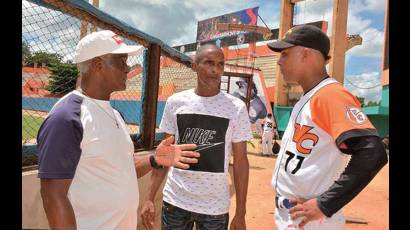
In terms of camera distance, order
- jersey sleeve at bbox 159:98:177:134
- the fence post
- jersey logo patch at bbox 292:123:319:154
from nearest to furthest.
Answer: jersey logo patch at bbox 292:123:319:154, jersey sleeve at bbox 159:98:177:134, the fence post

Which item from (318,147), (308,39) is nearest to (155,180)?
(318,147)

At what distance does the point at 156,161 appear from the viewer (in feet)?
8.20

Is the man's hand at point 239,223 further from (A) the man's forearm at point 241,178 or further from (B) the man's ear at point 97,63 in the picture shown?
(B) the man's ear at point 97,63

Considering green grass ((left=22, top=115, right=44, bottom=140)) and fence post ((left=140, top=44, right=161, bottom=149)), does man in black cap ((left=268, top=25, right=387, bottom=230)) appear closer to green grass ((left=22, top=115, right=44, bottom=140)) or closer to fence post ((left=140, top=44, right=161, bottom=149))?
fence post ((left=140, top=44, right=161, bottom=149))

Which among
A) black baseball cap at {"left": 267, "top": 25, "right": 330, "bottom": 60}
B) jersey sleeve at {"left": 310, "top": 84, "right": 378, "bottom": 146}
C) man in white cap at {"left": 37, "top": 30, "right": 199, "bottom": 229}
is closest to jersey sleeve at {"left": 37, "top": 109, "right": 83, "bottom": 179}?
man in white cap at {"left": 37, "top": 30, "right": 199, "bottom": 229}

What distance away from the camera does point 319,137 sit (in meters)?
1.95

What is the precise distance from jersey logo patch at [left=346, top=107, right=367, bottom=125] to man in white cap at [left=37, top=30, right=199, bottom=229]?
1213 mm

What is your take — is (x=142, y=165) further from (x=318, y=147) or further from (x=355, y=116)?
(x=355, y=116)

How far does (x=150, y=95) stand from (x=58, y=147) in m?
3.29

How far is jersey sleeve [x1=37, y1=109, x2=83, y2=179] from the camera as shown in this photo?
1567 millimetres

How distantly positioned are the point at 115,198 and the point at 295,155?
1.03m

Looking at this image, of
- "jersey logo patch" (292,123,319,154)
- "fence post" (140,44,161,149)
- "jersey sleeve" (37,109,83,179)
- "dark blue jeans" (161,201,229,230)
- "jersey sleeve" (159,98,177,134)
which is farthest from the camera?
"fence post" (140,44,161,149)
